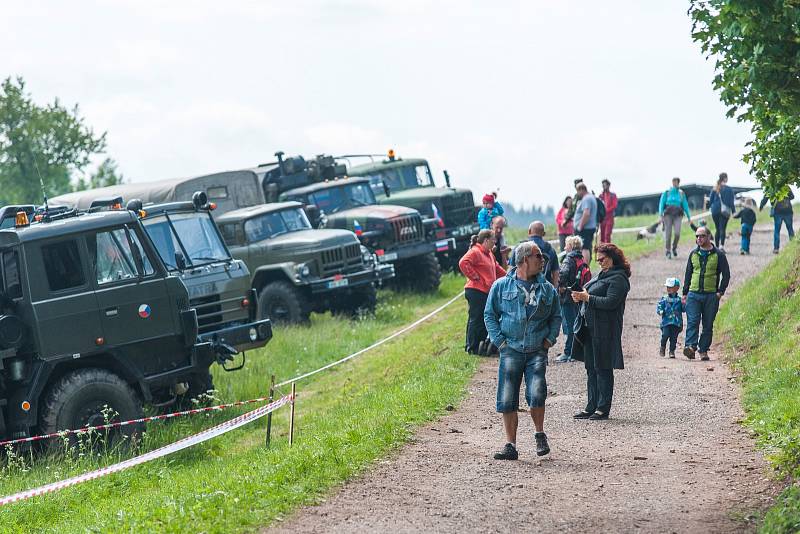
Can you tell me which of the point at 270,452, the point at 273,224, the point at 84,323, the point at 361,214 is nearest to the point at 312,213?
the point at 361,214

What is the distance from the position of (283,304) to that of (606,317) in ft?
38.2

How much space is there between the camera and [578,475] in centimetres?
991

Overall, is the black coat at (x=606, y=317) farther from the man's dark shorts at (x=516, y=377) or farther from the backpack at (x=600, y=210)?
the backpack at (x=600, y=210)

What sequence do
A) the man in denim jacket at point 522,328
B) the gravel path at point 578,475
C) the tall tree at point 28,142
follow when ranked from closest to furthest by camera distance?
the gravel path at point 578,475 → the man in denim jacket at point 522,328 → the tall tree at point 28,142

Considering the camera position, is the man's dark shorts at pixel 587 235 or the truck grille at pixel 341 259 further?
the truck grille at pixel 341 259

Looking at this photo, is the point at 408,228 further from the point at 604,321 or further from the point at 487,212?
the point at 604,321

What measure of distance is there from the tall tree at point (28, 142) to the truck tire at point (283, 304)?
3678 cm

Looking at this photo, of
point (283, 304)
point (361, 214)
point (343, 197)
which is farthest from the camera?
point (343, 197)

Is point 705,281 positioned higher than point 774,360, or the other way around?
point 705,281

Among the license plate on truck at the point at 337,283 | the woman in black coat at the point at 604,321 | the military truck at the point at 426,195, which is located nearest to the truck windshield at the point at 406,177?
the military truck at the point at 426,195

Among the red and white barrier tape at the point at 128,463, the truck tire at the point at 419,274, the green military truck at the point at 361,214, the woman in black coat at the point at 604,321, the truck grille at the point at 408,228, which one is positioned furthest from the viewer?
the truck tire at the point at 419,274

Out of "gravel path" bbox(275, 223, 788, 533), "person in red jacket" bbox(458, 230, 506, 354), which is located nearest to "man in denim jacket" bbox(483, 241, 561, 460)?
"gravel path" bbox(275, 223, 788, 533)

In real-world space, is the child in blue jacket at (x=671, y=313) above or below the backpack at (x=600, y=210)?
below

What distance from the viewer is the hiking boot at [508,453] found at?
1043 centimetres
